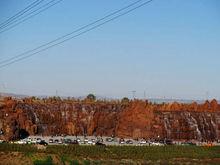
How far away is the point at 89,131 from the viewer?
11131 cm

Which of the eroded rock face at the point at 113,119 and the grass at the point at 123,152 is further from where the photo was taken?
the eroded rock face at the point at 113,119

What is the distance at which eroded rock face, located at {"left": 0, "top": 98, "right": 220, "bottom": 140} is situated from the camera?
105625 millimetres

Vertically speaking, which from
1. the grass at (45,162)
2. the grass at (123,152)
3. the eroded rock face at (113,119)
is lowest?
the grass at (45,162)

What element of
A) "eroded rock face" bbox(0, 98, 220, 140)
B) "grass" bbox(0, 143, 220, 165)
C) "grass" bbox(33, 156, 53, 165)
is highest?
"eroded rock face" bbox(0, 98, 220, 140)

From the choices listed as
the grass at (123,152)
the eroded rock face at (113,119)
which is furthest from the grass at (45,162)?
the eroded rock face at (113,119)

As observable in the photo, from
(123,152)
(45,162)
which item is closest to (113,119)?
(123,152)

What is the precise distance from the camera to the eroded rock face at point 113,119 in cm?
10562

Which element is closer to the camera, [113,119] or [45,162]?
[45,162]

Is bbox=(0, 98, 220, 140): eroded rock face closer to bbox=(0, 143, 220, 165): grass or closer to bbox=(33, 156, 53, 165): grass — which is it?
bbox=(0, 143, 220, 165): grass

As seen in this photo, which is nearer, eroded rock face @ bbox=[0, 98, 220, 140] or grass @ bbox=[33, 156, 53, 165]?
grass @ bbox=[33, 156, 53, 165]

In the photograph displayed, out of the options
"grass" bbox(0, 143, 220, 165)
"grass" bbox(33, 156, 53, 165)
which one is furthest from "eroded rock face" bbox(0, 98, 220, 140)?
"grass" bbox(33, 156, 53, 165)

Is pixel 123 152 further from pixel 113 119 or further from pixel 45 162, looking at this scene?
pixel 113 119

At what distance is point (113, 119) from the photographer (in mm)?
111125

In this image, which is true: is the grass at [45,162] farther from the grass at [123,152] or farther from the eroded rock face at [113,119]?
the eroded rock face at [113,119]
